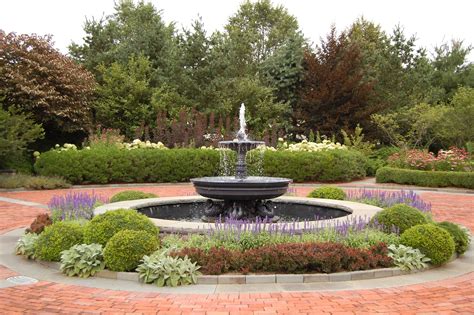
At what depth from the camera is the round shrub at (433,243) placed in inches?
249

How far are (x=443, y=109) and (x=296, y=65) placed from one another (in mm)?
9078

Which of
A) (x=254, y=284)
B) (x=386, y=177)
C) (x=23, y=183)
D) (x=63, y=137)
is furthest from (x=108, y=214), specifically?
(x=63, y=137)

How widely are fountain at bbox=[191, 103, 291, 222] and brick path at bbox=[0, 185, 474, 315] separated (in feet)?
9.60

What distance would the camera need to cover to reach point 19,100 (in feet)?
68.7

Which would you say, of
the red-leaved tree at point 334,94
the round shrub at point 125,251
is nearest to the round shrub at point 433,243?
the round shrub at point 125,251

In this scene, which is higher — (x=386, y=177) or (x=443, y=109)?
(x=443, y=109)

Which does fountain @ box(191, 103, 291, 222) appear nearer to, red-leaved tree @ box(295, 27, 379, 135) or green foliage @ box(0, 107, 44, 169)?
green foliage @ box(0, 107, 44, 169)

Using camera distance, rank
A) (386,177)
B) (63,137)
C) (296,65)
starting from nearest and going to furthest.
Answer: (386,177) < (63,137) < (296,65)

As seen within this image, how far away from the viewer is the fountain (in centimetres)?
800

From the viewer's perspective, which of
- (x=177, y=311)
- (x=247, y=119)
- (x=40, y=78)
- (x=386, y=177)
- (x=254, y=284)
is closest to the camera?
(x=177, y=311)

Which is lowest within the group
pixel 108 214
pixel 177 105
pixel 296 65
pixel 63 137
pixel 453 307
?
pixel 453 307

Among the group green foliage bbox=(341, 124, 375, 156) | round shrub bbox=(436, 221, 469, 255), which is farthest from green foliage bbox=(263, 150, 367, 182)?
round shrub bbox=(436, 221, 469, 255)

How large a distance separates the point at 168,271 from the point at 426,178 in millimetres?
15735

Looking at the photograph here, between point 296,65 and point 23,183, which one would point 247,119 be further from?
point 23,183
